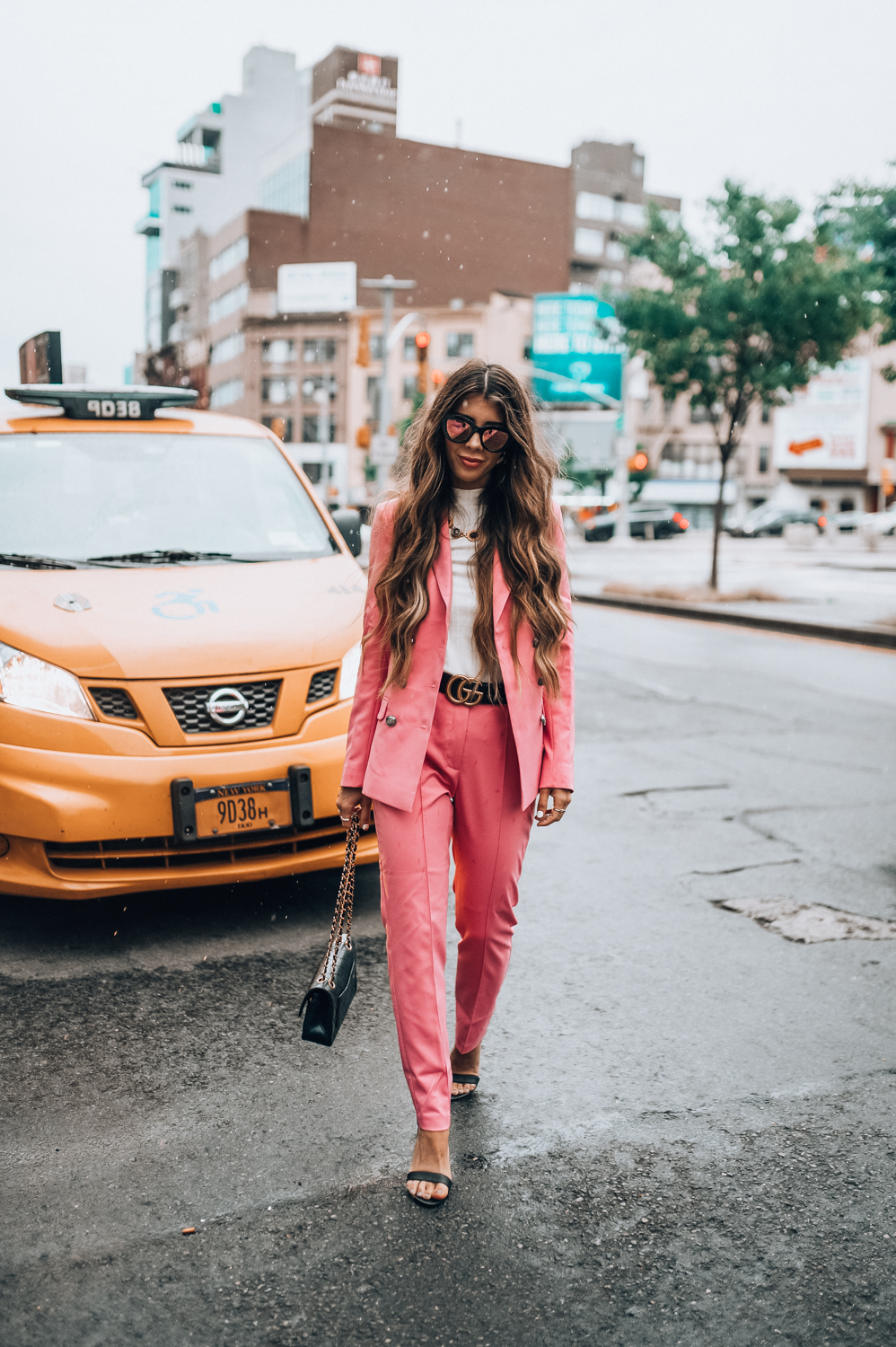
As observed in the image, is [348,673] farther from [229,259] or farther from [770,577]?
[229,259]

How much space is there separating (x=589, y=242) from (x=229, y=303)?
2626cm

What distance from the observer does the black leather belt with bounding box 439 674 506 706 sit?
9.53 ft

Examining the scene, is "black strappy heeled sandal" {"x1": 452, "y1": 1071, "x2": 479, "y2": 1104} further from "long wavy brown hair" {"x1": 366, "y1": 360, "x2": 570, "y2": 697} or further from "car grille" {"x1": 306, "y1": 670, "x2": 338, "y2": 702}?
"car grille" {"x1": 306, "y1": 670, "x2": 338, "y2": 702}

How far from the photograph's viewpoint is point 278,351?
82375mm

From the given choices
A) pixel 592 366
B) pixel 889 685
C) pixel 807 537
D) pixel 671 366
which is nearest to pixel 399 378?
pixel 592 366

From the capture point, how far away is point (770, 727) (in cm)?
901

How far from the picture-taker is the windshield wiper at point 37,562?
15.5 feet

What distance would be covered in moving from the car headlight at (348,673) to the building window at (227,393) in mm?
83538

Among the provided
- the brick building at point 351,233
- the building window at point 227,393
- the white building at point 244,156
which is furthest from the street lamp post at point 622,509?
the white building at point 244,156

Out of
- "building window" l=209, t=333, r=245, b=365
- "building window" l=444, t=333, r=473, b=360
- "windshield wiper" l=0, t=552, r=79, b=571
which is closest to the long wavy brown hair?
"windshield wiper" l=0, t=552, r=79, b=571

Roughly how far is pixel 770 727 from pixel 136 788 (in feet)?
19.7

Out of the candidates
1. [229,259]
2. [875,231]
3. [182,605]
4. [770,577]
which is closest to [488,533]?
[182,605]

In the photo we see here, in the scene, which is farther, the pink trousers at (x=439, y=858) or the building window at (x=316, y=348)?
the building window at (x=316, y=348)

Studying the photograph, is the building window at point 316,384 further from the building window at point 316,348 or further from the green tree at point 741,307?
the green tree at point 741,307
